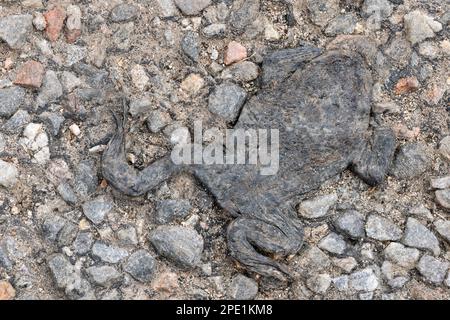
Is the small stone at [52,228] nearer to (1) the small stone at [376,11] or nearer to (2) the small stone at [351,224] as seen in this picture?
(2) the small stone at [351,224]

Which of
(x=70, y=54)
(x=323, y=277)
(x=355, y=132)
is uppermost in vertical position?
(x=70, y=54)

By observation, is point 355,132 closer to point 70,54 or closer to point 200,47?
point 200,47

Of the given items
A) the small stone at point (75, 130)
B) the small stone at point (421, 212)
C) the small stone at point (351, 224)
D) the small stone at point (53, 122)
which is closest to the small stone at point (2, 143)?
the small stone at point (53, 122)

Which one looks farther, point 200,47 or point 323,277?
point 200,47

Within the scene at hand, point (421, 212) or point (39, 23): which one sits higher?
point (39, 23)

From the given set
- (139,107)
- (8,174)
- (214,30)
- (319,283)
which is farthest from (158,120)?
(319,283)

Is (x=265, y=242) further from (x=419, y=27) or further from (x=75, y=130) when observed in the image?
(x=419, y=27)

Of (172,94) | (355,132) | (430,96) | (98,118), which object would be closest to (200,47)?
(172,94)
